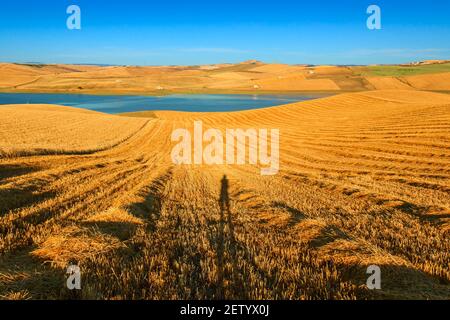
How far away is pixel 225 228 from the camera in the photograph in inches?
312

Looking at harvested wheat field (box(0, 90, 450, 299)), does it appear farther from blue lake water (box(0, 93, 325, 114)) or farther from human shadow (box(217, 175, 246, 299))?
blue lake water (box(0, 93, 325, 114))

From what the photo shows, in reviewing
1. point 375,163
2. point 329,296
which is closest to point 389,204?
point 329,296

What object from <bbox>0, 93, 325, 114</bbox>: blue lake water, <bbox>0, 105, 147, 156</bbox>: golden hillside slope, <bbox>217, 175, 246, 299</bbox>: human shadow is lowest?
<bbox>217, 175, 246, 299</bbox>: human shadow

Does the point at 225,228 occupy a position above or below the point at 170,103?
below

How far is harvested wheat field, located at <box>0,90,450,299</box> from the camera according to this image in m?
4.93

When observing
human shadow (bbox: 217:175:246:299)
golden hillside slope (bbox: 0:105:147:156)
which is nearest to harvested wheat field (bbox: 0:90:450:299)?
human shadow (bbox: 217:175:246:299)

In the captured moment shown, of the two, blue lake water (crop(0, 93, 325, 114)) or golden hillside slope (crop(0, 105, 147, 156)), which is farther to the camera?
blue lake water (crop(0, 93, 325, 114))

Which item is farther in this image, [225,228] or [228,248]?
[225,228]

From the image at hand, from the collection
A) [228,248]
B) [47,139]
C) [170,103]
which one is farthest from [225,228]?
[170,103]

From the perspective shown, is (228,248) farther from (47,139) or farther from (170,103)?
(170,103)

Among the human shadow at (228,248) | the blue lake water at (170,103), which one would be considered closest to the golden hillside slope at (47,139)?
the human shadow at (228,248)

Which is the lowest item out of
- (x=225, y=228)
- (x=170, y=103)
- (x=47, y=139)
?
Answer: (x=225, y=228)
